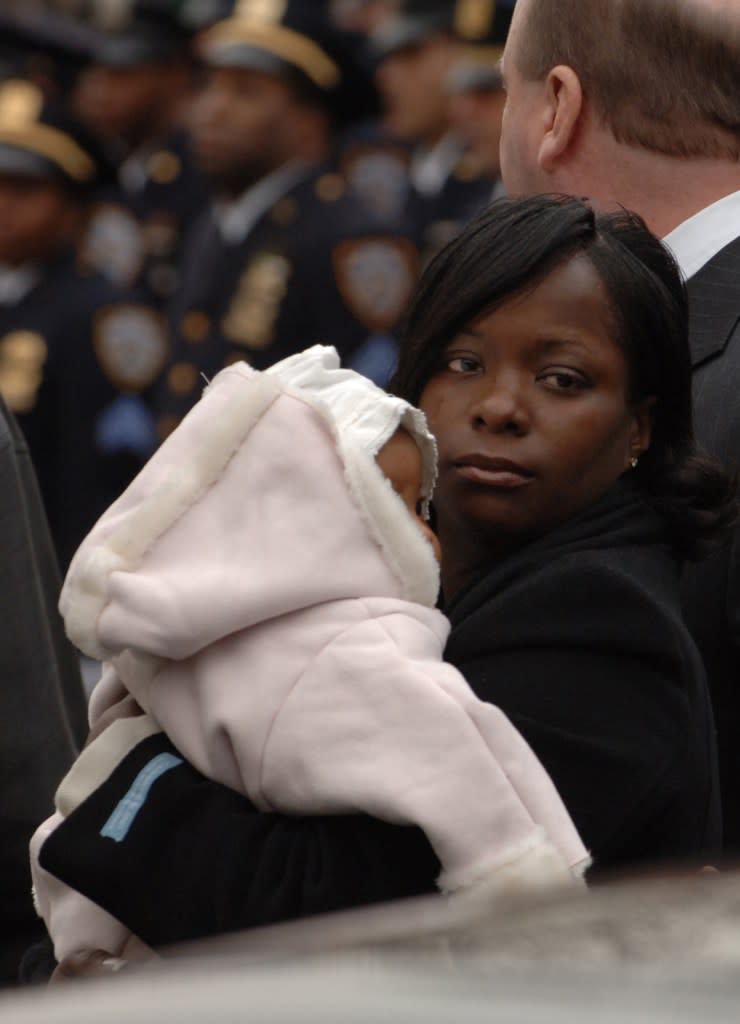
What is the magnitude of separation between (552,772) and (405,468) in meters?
0.35

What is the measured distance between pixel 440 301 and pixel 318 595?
439 millimetres

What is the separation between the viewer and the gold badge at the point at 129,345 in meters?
8.15

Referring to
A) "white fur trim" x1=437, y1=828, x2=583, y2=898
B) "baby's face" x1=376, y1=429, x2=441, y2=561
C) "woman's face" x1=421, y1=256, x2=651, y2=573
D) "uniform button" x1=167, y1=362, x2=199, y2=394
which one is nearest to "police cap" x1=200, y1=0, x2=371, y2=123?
"uniform button" x1=167, y1=362, x2=199, y2=394

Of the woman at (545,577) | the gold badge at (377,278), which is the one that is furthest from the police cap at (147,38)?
the woman at (545,577)

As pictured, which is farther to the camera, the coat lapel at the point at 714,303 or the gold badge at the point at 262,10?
the gold badge at the point at 262,10

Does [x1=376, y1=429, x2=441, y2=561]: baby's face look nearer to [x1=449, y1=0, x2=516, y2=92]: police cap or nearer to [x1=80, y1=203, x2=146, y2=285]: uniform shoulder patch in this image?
[x1=449, y1=0, x2=516, y2=92]: police cap

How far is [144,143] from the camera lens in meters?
10.5

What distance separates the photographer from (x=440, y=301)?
266 cm

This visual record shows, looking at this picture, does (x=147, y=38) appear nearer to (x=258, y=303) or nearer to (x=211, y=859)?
(x=258, y=303)

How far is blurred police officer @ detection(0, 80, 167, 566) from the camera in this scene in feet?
26.0

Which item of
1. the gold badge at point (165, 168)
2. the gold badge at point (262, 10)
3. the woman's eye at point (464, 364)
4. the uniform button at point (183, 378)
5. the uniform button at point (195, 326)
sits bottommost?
the uniform button at point (183, 378)

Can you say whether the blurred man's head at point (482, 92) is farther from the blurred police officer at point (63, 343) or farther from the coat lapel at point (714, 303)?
the coat lapel at point (714, 303)

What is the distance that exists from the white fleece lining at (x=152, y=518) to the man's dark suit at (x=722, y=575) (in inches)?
30.3

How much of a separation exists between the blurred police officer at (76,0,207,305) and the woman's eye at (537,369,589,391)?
6160mm
